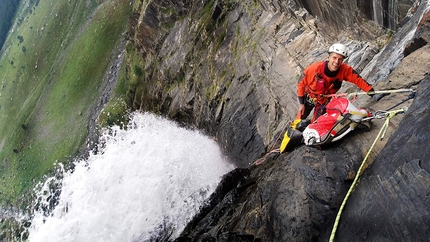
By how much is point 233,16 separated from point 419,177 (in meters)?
20.1

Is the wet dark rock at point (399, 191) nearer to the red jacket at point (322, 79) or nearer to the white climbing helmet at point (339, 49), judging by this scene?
the white climbing helmet at point (339, 49)

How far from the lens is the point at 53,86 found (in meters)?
80.4

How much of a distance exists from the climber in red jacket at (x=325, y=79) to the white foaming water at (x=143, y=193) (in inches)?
277

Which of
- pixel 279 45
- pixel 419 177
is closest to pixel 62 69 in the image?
pixel 279 45

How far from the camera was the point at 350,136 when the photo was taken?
7902 mm

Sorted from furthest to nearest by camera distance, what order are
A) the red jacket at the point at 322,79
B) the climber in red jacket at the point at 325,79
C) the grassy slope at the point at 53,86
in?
the grassy slope at the point at 53,86 → the red jacket at the point at 322,79 → the climber in red jacket at the point at 325,79

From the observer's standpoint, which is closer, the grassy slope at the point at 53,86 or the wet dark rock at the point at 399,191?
the wet dark rock at the point at 399,191

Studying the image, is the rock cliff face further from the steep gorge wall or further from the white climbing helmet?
the white climbing helmet

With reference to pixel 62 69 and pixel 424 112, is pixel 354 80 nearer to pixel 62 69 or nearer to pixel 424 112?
pixel 424 112

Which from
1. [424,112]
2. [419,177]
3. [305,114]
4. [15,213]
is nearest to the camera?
[419,177]

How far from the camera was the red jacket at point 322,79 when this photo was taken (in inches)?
348

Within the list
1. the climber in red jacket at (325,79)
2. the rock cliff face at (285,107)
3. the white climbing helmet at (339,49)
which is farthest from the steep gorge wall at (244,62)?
the white climbing helmet at (339,49)

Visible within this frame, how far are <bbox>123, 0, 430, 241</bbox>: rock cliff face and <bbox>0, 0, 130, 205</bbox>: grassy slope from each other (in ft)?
117

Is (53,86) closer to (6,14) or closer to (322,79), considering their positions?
(322,79)
